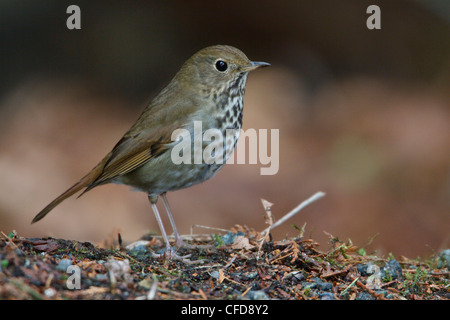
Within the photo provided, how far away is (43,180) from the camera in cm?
746

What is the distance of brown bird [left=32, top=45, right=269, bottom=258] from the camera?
388 centimetres

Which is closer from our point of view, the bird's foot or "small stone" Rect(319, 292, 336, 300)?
"small stone" Rect(319, 292, 336, 300)

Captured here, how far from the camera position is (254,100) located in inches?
345

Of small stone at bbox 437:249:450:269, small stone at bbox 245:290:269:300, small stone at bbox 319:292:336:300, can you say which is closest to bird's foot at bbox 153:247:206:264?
small stone at bbox 245:290:269:300

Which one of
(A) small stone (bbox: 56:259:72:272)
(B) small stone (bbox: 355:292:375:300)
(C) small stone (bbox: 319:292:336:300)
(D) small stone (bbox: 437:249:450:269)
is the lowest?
(D) small stone (bbox: 437:249:450:269)

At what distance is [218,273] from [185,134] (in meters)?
Result: 1.21

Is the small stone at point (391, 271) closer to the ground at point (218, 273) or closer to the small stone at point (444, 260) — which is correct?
the ground at point (218, 273)

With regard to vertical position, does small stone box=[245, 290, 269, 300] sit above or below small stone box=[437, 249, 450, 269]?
above

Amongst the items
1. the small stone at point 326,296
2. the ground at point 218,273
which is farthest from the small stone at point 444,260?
the small stone at point 326,296

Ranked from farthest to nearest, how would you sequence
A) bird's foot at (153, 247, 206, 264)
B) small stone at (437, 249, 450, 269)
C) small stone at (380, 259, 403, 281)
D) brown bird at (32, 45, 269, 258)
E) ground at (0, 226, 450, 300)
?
1. brown bird at (32, 45, 269, 258)
2. small stone at (437, 249, 450, 269)
3. bird's foot at (153, 247, 206, 264)
4. small stone at (380, 259, 403, 281)
5. ground at (0, 226, 450, 300)

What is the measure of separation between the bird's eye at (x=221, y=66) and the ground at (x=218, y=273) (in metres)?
1.30

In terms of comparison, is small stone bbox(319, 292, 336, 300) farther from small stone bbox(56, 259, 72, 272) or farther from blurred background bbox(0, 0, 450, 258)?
blurred background bbox(0, 0, 450, 258)

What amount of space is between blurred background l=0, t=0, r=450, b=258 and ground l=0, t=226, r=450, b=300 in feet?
10.7

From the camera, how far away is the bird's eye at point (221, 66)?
165 inches
